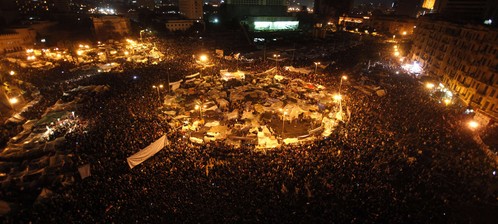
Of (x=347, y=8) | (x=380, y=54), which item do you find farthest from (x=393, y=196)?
(x=347, y=8)

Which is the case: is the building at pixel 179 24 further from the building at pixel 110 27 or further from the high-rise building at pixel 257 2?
the high-rise building at pixel 257 2

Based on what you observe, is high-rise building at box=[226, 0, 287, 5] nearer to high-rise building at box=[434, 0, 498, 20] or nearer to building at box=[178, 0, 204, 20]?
building at box=[178, 0, 204, 20]

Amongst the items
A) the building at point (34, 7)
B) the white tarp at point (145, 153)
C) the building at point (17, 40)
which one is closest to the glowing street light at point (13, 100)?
the white tarp at point (145, 153)

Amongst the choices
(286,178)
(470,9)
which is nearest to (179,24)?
(286,178)

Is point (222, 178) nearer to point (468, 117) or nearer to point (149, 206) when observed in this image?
point (149, 206)

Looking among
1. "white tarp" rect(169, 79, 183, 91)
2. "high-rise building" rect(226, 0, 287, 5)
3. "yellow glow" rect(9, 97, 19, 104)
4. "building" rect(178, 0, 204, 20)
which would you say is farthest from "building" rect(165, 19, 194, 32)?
"yellow glow" rect(9, 97, 19, 104)
